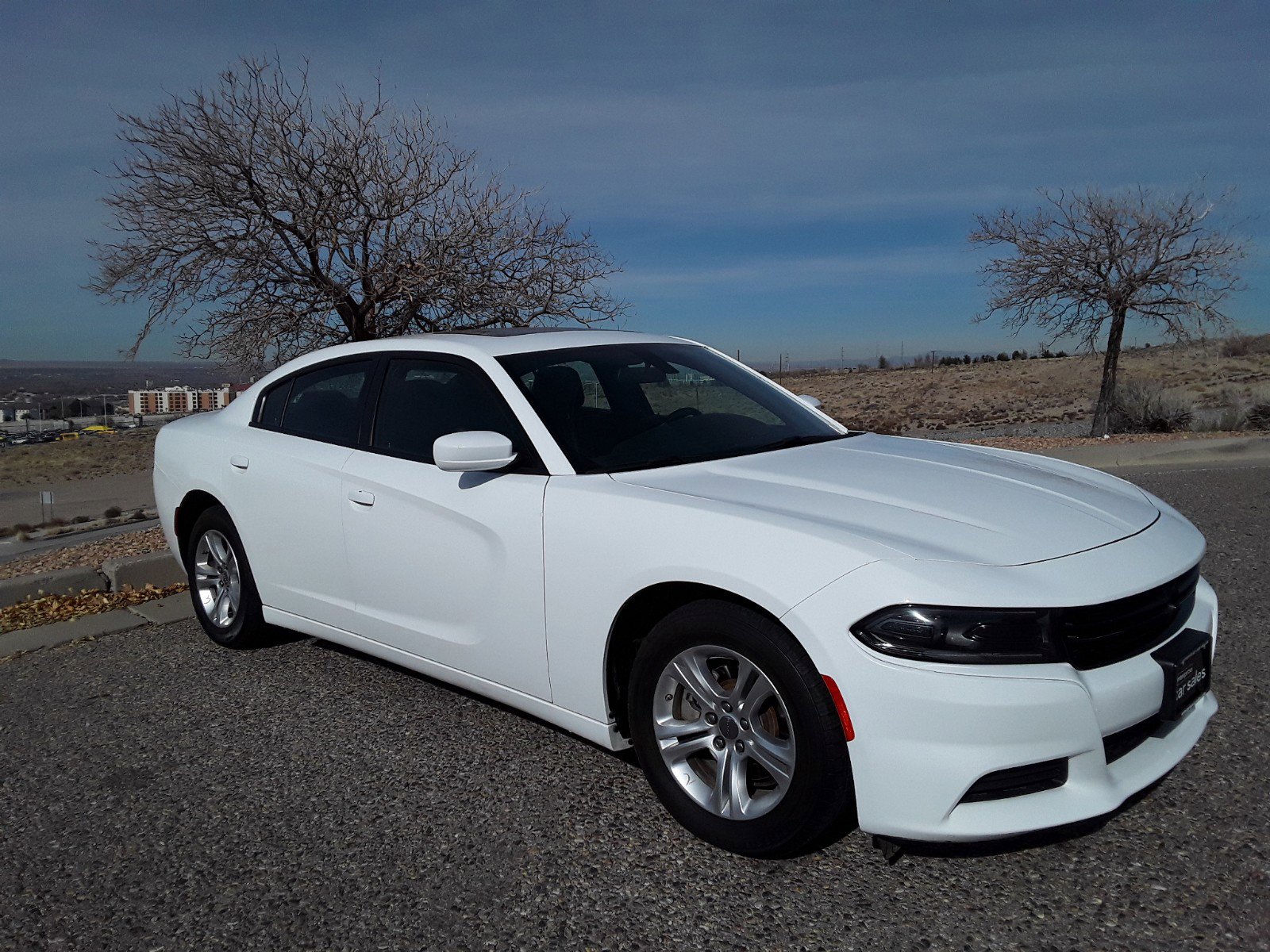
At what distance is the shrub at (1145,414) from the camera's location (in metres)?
19.4

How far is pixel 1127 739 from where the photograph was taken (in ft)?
9.11

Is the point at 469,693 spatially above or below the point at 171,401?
above

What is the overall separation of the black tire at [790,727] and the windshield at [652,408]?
783 mm

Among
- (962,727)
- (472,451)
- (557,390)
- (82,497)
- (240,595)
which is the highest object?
(557,390)

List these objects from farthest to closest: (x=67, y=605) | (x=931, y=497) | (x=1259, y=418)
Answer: (x=1259, y=418)
(x=67, y=605)
(x=931, y=497)

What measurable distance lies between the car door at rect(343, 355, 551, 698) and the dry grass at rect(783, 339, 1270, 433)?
23.6 meters

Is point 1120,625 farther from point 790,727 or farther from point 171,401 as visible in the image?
point 171,401

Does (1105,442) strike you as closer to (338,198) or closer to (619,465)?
(338,198)

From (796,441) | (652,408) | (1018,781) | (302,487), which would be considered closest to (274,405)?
(302,487)

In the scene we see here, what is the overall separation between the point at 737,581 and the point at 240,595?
310cm

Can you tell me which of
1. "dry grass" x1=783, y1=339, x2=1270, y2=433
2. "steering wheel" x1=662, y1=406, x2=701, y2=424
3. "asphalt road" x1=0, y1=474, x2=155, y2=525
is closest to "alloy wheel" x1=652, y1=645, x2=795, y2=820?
"steering wheel" x1=662, y1=406, x2=701, y2=424

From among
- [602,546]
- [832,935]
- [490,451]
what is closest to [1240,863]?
[832,935]

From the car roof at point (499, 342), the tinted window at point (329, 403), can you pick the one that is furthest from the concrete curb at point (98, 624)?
the car roof at point (499, 342)

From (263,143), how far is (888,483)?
406 inches
